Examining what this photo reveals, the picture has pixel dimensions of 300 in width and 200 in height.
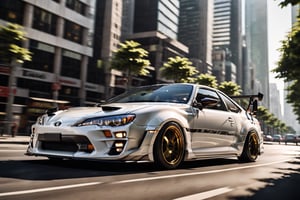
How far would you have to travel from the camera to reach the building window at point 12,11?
103 feet

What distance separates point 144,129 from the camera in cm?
423

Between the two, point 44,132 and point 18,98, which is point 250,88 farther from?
point 44,132

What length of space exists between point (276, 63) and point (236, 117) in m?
22.6

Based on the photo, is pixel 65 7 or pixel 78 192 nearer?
pixel 78 192

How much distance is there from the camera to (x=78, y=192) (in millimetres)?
2773

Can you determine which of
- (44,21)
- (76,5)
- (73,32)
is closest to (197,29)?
(76,5)

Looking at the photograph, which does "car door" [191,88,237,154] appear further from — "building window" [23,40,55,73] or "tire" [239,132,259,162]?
"building window" [23,40,55,73]

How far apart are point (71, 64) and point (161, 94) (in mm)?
36206

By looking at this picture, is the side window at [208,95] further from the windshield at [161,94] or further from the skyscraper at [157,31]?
the skyscraper at [157,31]

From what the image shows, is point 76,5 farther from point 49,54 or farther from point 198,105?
point 198,105

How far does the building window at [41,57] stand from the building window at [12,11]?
2.77 metres

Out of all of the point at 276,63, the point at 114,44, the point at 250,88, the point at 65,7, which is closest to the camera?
the point at 276,63

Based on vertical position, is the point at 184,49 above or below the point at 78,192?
above

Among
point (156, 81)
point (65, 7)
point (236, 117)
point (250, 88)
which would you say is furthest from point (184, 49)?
point (250, 88)
